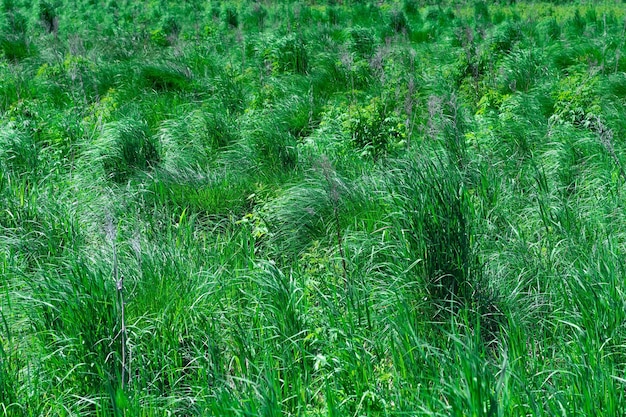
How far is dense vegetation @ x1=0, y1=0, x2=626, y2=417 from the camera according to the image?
2510 mm

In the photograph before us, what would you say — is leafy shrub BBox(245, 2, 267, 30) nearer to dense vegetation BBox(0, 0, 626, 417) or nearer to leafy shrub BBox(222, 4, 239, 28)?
leafy shrub BBox(222, 4, 239, 28)

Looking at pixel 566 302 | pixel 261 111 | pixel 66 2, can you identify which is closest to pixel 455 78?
pixel 261 111

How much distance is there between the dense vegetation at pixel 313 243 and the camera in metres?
2.51

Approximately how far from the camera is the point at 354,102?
21.0 ft

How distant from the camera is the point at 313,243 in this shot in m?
3.80

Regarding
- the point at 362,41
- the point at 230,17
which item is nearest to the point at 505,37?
the point at 362,41

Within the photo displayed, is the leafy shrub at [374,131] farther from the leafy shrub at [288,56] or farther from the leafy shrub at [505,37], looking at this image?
the leafy shrub at [505,37]

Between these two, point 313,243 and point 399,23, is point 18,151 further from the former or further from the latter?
point 399,23

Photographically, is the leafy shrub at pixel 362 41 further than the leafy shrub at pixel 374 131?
Yes

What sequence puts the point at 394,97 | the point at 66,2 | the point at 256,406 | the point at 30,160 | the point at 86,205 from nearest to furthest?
the point at 256,406, the point at 86,205, the point at 30,160, the point at 394,97, the point at 66,2

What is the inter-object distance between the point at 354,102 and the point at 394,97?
1.44ft

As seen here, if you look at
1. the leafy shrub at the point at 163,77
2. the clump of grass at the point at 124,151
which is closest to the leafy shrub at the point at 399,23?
the leafy shrub at the point at 163,77

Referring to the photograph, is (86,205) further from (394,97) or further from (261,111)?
(394,97)

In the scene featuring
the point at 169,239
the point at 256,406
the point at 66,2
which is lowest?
the point at 66,2
